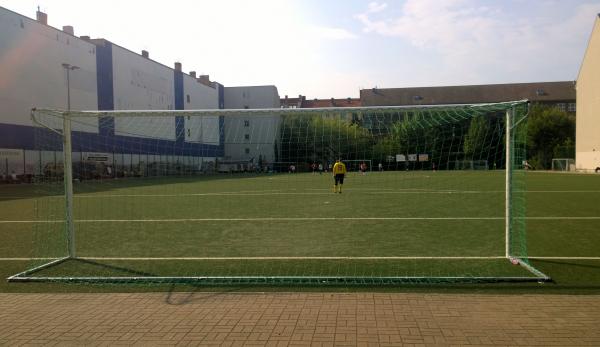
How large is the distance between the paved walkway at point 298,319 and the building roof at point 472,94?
3704 inches

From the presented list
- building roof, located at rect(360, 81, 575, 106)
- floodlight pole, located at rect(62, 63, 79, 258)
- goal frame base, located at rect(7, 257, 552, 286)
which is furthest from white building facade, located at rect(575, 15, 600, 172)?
floodlight pole, located at rect(62, 63, 79, 258)

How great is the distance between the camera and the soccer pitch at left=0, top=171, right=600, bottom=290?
7.35 meters

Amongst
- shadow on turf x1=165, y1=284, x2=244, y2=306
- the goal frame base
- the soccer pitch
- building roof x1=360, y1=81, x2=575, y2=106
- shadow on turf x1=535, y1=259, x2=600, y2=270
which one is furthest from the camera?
building roof x1=360, y1=81, x2=575, y2=106

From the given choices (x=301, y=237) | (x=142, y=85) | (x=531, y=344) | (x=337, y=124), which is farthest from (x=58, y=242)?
(x=142, y=85)

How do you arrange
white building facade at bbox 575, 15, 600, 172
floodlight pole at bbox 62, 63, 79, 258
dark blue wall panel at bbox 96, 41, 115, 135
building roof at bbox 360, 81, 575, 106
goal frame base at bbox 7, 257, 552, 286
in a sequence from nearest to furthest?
goal frame base at bbox 7, 257, 552, 286, floodlight pole at bbox 62, 63, 79, 258, dark blue wall panel at bbox 96, 41, 115, 135, white building facade at bbox 575, 15, 600, 172, building roof at bbox 360, 81, 575, 106

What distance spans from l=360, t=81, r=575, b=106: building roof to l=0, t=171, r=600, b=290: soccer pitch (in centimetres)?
8332

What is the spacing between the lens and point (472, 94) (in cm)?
9900

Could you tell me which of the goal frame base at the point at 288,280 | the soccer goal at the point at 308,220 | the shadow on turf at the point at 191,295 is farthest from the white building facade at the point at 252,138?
the shadow on turf at the point at 191,295

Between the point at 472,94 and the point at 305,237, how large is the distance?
9737cm

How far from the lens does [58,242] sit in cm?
908

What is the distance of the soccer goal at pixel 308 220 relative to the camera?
7.11m

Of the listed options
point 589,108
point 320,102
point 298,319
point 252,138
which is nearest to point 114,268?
point 298,319

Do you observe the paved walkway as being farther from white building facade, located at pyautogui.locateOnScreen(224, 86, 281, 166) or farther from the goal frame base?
white building facade, located at pyautogui.locateOnScreen(224, 86, 281, 166)

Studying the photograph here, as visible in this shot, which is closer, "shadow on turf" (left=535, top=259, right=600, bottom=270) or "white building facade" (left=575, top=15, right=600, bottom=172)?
"shadow on turf" (left=535, top=259, right=600, bottom=270)
